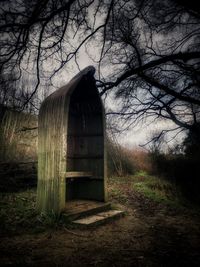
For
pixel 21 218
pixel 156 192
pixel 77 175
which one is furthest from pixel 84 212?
pixel 156 192

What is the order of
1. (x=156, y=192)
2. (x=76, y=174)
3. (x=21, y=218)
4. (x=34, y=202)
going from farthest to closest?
(x=156, y=192) → (x=34, y=202) → (x=76, y=174) → (x=21, y=218)

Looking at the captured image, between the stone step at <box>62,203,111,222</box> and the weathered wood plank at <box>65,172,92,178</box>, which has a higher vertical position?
the weathered wood plank at <box>65,172,92,178</box>

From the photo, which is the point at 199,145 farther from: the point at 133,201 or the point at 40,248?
the point at 40,248

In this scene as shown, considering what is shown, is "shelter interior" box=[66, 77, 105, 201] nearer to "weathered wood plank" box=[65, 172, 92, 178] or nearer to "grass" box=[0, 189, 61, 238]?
"weathered wood plank" box=[65, 172, 92, 178]

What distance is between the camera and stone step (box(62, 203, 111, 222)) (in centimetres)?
489

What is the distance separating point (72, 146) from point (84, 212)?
2.72 meters

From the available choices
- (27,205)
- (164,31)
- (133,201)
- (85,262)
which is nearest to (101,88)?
(164,31)

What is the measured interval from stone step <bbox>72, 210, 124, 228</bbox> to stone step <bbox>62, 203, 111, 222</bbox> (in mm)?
106

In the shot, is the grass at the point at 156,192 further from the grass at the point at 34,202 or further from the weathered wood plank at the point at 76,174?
the weathered wood plank at the point at 76,174

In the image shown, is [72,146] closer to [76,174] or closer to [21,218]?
[76,174]

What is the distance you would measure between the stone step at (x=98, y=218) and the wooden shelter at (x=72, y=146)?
1.79 feet

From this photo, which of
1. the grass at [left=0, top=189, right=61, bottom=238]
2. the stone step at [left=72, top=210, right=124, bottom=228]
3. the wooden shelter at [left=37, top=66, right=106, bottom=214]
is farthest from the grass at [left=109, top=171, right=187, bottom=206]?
the grass at [left=0, top=189, right=61, bottom=238]

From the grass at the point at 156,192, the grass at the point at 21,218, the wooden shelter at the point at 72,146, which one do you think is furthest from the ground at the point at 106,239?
the grass at the point at 156,192

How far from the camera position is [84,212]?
17.4 feet
